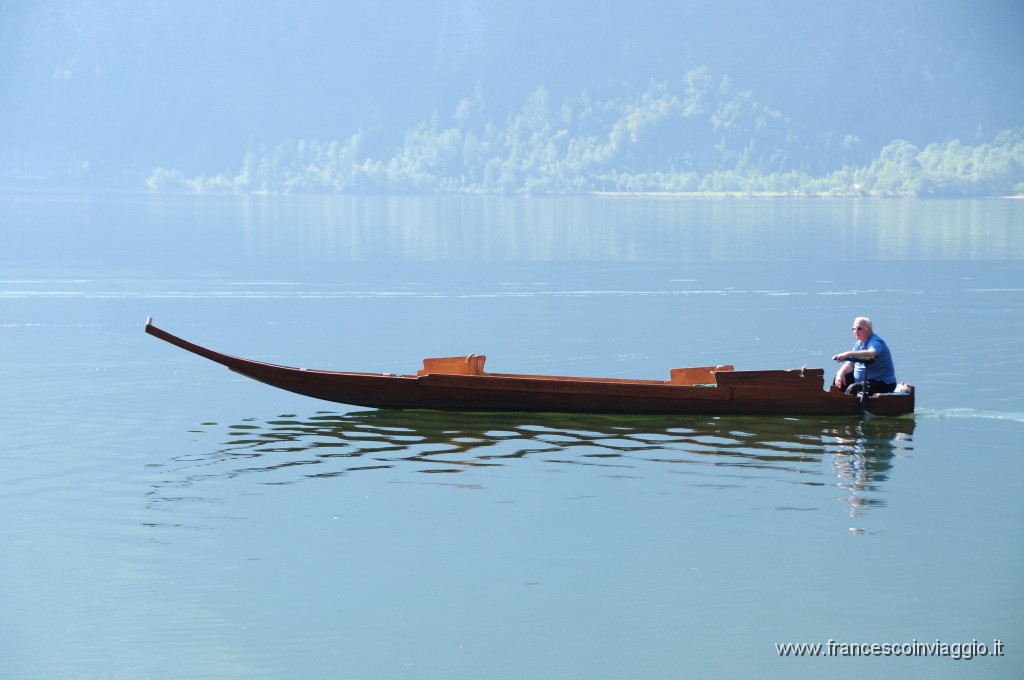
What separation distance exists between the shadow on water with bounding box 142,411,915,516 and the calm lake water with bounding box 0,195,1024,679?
83 millimetres

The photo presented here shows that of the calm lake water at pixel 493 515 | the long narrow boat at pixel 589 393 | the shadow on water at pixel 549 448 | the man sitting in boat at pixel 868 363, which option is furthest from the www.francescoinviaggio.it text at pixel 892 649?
the long narrow boat at pixel 589 393

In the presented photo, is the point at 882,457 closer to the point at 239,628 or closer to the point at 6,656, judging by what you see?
the point at 239,628

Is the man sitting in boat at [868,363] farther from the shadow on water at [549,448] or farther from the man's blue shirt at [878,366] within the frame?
the shadow on water at [549,448]

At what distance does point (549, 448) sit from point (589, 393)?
231 centimetres

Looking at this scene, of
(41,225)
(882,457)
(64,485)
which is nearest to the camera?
(64,485)

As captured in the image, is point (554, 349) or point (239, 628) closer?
point (239, 628)

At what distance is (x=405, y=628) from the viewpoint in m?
15.2

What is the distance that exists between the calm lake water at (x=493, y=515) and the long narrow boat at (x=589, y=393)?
362 millimetres

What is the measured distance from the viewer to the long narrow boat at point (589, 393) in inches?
1020

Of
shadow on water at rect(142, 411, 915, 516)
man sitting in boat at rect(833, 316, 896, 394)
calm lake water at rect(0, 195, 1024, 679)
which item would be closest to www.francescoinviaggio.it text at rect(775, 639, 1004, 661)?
calm lake water at rect(0, 195, 1024, 679)

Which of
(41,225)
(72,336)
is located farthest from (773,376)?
(41,225)

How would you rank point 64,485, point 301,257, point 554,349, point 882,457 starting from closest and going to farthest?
point 64,485, point 882,457, point 554,349, point 301,257

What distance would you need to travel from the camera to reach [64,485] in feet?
71.1

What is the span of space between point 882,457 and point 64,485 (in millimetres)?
12167
